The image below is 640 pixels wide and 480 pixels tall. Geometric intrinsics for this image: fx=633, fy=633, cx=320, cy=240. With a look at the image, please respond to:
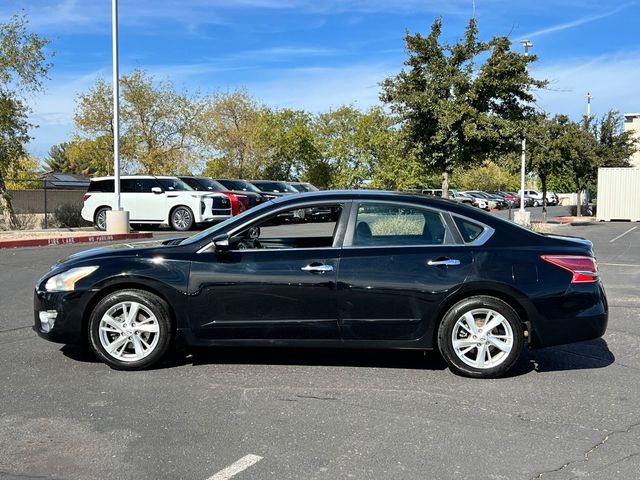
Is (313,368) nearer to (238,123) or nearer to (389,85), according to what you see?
(389,85)

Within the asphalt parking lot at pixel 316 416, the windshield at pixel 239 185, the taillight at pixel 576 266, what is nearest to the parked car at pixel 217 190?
the windshield at pixel 239 185

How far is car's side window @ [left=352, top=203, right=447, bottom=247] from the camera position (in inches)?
211

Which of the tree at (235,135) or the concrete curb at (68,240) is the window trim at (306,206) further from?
the tree at (235,135)

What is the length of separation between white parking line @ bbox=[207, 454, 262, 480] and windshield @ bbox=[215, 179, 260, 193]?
2251 centimetres

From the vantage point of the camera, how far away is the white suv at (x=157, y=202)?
20.0 metres

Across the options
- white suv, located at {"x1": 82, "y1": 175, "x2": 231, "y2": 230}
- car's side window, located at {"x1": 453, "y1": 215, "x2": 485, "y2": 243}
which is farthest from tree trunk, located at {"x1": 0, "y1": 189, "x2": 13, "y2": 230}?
→ car's side window, located at {"x1": 453, "y1": 215, "x2": 485, "y2": 243}

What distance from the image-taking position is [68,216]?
2197 centimetres

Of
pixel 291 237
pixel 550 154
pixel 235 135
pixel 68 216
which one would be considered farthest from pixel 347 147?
pixel 291 237

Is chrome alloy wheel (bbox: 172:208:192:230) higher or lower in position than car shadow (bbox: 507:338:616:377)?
higher

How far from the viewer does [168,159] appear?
38844 millimetres

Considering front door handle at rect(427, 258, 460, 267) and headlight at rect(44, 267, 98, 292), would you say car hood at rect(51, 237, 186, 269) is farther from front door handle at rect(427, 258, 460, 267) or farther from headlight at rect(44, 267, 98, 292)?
front door handle at rect(427, 258, 460, 267)

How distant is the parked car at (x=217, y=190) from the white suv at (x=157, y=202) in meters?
0.32

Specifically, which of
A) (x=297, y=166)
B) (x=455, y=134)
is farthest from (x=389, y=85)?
(x=297, y=166)

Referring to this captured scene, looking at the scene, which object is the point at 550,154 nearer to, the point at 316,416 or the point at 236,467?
the point at 316,416
